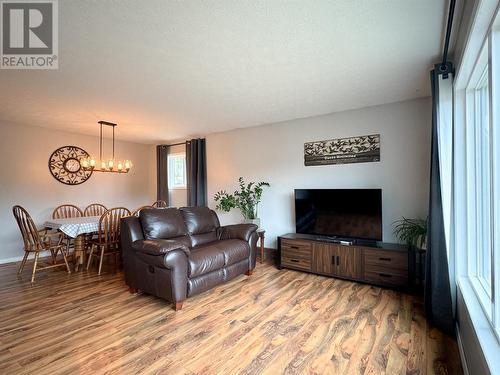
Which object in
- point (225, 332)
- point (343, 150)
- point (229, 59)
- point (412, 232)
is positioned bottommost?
point (225, 332)

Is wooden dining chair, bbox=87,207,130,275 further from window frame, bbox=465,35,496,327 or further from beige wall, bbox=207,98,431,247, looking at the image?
window frame, bbox=465,35,496,327

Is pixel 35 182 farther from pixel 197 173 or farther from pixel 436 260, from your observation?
pixel 436 260

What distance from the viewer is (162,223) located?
10.3 feet

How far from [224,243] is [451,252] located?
2294mm

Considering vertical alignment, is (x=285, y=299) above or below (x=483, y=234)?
below

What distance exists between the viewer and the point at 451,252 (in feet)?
6.89

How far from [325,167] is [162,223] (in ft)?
8.12

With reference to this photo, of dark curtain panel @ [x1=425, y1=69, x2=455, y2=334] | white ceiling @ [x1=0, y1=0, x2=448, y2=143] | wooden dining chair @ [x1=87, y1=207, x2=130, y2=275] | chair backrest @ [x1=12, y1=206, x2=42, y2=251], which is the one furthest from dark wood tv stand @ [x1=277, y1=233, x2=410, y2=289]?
chair backrest @ [x1=12, y1=206, x2=42, y2=251]

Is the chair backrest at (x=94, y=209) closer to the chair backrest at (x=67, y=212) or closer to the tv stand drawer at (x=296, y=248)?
the chair backrest at (x=67, y=212)

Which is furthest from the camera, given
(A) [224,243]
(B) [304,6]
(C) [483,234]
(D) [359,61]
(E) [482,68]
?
(A) [224,243]

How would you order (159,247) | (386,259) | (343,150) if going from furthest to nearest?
(343,150) → (386,259) → (159,247)

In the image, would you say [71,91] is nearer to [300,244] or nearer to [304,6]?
[304,6]

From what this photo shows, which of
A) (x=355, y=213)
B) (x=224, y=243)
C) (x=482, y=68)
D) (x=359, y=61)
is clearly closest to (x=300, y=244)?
(x=355, y=213)

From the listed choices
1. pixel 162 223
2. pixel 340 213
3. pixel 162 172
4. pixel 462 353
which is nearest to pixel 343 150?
pixel 340 213
